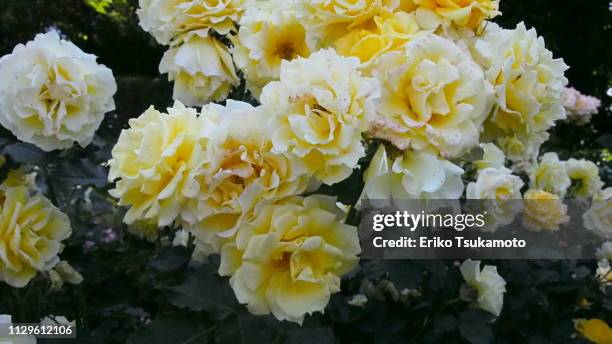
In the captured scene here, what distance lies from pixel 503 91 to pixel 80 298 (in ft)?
3.72

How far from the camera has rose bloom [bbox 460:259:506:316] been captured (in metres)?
1.67

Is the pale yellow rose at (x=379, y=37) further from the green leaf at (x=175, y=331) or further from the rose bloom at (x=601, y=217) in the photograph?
the rose bloom at (x=601, y=217)

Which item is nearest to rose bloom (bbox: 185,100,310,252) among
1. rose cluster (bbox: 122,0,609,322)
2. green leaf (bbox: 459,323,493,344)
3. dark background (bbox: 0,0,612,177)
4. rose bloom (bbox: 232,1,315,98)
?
rose cluster (bbox: 122,0,609,322)

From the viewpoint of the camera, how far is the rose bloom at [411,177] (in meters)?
0.87

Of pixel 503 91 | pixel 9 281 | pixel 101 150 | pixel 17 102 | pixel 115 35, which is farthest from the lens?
pixel 115 35

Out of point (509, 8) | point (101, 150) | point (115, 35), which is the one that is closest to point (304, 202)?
point (101, 150)

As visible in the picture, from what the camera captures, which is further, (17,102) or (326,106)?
(17,102)

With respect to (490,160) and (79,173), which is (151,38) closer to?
(490,160)

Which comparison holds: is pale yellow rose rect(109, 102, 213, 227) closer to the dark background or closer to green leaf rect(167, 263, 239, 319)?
green leaf rect(167, 263, 239, 319)

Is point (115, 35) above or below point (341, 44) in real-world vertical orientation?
below

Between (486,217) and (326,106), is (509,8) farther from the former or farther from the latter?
(326,106)

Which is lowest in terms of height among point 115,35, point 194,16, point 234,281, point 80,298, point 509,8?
point 115,35

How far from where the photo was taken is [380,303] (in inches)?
66.2

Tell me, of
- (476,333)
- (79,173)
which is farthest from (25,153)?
(476,333)
